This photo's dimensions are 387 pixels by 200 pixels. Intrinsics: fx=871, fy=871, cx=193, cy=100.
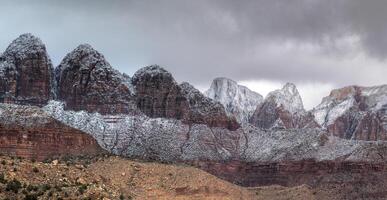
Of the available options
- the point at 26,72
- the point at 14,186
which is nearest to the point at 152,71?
the point at 26,72

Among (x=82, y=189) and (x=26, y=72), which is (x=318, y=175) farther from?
(x=82, y=189)

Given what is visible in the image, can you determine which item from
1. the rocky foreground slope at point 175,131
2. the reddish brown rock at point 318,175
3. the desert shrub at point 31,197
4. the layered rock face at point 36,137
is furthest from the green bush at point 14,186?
the reddish brown rock at point 318,175

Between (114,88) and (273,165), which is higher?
(114,88)

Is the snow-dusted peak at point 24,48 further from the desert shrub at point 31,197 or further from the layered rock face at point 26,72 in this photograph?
the desert shrub at point 31,197

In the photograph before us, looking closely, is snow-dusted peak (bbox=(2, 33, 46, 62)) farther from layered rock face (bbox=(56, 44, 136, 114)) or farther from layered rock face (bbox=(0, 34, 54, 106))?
layered rock face (bbox=(56, 44, 136, 114))

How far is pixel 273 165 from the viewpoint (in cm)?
15600

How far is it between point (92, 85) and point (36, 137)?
43.1 m

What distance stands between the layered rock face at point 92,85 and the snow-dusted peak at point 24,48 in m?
Result: 6.84

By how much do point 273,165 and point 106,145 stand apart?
102ft

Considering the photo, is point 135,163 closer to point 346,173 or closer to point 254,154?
point 346,173

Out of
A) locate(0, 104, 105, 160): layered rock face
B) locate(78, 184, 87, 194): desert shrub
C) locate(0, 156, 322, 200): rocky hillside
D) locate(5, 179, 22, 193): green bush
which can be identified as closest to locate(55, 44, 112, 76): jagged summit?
locate(0, 104, 105, 160): layered rock face

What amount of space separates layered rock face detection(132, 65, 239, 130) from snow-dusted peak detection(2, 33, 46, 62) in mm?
20146

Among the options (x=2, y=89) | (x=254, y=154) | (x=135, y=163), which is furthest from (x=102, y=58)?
(x=135, y=163)

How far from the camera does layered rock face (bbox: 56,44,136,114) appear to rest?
156125 millimetres
